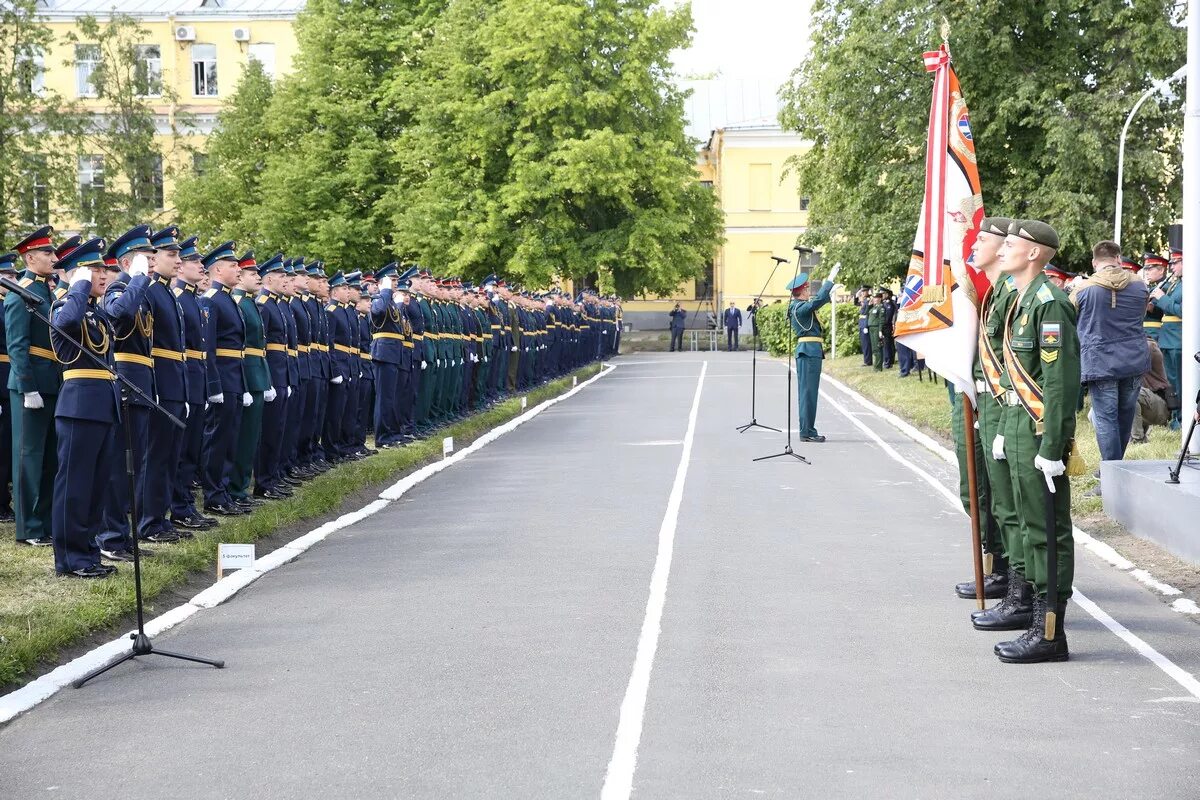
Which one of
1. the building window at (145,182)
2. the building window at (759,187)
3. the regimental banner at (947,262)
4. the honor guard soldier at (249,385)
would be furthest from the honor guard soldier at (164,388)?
the building window at (759,187)

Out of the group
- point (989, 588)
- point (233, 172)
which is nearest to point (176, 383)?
point (989, 588)

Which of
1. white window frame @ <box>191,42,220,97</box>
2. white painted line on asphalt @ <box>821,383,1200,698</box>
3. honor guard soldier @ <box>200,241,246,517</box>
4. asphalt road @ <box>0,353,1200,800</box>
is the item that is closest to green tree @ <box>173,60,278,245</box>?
white window frame @ <box>191,42,220,97</box>

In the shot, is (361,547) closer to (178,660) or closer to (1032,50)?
(178,660)

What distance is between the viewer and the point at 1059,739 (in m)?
5.91

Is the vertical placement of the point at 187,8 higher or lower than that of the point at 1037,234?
higher

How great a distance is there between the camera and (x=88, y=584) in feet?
29.7

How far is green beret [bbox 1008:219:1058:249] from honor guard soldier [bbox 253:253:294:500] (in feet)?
25.1

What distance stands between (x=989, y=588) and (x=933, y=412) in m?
13.8

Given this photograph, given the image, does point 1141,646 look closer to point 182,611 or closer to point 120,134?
point 182,611

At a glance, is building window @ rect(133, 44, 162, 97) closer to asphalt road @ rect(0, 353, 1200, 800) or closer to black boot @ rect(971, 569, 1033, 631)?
asphalt road @ rect(0, 353, 1200, 800)

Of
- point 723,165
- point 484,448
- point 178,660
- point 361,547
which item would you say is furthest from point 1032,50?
point 723,165

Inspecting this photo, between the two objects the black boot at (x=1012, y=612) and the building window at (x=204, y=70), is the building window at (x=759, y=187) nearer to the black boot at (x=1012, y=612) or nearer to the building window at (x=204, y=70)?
the building window at (x=204, y=70)

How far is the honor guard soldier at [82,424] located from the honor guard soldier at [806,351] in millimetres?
10630

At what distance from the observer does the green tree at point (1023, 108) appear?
95.7 ft
